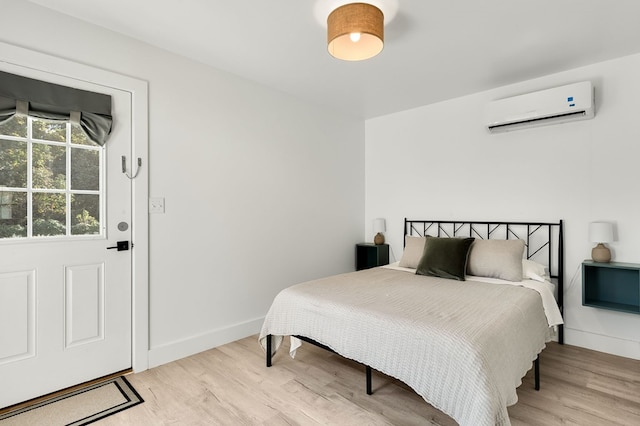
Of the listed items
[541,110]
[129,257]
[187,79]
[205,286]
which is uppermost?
[187,79]

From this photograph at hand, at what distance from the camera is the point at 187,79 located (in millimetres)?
A: 2801

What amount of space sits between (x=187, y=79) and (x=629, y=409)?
3846mm

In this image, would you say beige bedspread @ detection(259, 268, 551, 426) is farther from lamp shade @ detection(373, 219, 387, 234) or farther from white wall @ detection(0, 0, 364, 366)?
lamp shade @ detection(373, 219, 387, 234)

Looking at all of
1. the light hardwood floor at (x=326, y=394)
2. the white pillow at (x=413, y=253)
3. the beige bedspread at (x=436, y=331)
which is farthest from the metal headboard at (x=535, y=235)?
the beige bedspread at (x=436, y=331)

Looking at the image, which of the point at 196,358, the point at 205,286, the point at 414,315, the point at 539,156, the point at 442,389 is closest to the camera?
the point at 442,389

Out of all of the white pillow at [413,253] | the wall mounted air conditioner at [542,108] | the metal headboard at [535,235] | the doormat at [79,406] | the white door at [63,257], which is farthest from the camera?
the white pillow at [413,253]

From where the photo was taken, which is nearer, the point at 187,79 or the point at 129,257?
the point at 129,257

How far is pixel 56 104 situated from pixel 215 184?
4.02ft

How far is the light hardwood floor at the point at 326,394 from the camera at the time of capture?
190cm

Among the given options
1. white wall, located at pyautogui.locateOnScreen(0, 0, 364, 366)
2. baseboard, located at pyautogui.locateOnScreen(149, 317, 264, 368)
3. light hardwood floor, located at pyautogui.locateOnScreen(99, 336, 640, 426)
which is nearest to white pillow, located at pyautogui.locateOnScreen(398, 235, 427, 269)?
white wall, located at pyautogui.locateOnScreen(0, 0, 364, 366)

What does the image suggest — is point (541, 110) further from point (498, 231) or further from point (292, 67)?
point (292, 67)

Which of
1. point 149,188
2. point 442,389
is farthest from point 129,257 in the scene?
point 442,389

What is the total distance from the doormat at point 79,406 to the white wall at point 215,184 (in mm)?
388

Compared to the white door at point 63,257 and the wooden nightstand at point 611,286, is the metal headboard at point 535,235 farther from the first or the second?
the white door at point 63,257
